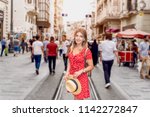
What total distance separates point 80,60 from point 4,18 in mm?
39149

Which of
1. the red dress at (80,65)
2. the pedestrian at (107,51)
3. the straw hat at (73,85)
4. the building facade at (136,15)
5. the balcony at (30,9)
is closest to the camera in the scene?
the straw hat at (73,85)

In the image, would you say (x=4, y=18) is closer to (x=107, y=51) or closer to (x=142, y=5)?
(x=142, y=5)

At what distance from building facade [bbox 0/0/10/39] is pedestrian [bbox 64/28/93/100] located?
3691 cm

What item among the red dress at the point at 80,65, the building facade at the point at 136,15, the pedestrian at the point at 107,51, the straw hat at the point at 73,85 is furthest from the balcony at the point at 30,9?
the straw hat at the point at 73,85

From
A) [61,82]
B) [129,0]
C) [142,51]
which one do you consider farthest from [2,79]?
[129,0]

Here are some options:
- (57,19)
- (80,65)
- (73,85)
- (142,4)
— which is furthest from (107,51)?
(57,19)

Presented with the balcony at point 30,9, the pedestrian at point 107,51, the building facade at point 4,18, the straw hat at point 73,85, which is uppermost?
the balcony at point 30,9

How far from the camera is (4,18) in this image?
44.7 meters

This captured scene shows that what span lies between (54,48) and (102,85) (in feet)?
15.1

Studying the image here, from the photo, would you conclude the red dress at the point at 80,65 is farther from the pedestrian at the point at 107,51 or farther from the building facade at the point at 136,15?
the building facade at the point at 136,15

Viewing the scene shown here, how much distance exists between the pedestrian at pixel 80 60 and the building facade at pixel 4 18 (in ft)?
121

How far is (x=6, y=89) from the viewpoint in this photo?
1309 centimetres

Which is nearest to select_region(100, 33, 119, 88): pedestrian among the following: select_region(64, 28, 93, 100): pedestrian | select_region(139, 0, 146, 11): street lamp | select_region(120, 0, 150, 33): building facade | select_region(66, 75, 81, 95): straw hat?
select_region(64, 28, 93, 100): pedestrian

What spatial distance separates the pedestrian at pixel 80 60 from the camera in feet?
21.0
